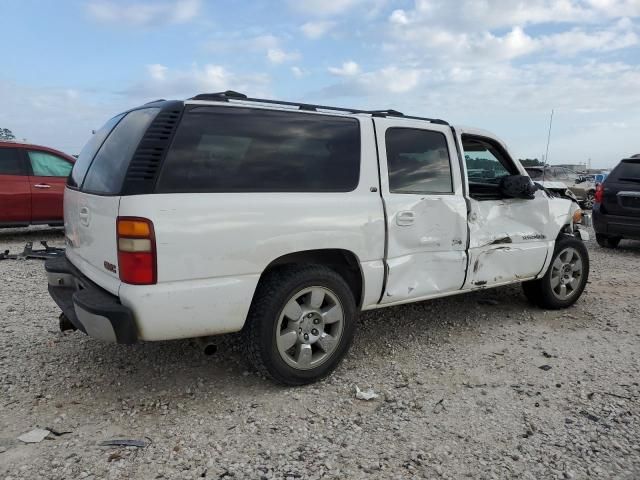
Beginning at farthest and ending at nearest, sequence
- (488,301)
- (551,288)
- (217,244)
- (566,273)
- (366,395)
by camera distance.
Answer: (488,301) → (566,273) → (551,288) → (366,395) → (217,244)

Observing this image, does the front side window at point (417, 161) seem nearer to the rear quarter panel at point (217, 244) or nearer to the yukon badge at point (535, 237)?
the rear quarter panel at point (217, 244)

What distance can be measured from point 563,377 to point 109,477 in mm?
2992

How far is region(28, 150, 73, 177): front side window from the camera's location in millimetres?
8789

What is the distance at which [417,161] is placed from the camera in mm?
3895

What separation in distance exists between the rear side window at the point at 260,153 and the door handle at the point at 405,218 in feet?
1.43

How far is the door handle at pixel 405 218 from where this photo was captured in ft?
11.9

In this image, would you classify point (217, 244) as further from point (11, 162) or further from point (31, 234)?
point (31, 234)

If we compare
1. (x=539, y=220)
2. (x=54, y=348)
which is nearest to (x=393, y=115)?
(x=539, y=220)

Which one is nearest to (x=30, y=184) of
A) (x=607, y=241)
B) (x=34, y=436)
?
(x=34, y=436)

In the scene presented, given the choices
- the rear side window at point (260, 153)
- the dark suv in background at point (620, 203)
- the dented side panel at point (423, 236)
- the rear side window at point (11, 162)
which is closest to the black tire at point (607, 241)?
the dark suv in background at point (620, 203)

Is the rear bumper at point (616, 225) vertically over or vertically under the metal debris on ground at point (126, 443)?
over

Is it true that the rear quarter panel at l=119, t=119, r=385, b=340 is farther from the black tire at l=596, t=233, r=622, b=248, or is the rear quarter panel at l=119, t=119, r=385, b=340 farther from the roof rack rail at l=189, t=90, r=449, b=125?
the black tire at l=596, t=233, r=622, b=248

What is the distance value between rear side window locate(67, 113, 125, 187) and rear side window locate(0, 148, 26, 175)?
5867 mm

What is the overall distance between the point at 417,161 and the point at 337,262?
3.46ft
